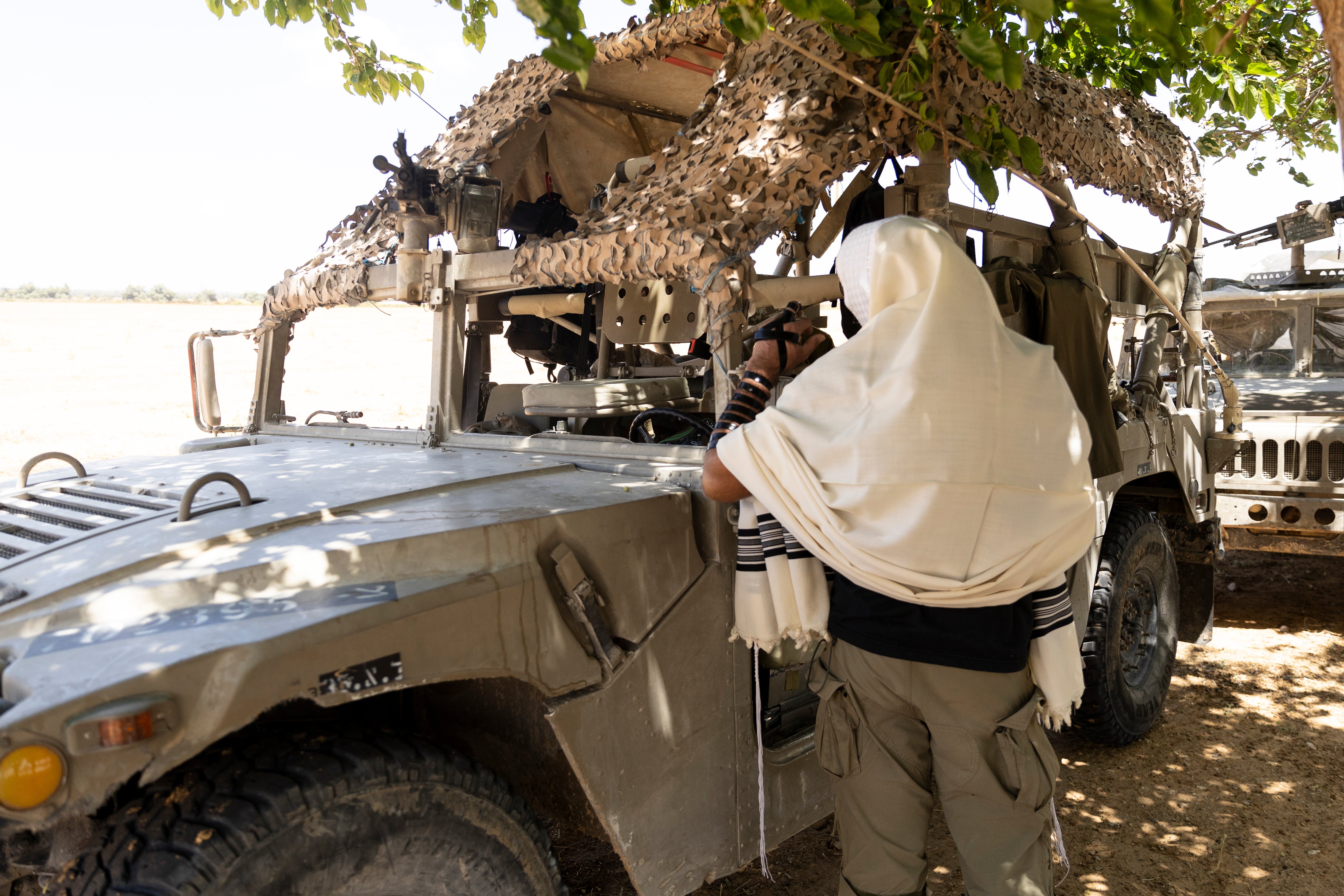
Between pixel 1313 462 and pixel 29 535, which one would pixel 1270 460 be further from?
pixel 29 535

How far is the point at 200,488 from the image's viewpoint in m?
2.00

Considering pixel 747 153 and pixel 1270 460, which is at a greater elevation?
pixel 747 153

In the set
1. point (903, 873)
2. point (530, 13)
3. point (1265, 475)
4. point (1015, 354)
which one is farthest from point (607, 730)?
point (1265, 475)

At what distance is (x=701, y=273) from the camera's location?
235cm

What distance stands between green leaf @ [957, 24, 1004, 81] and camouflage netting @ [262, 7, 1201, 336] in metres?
0.54

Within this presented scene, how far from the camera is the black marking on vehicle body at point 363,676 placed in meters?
1.48

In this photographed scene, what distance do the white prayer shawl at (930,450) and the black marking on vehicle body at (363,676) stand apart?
30.2 inches

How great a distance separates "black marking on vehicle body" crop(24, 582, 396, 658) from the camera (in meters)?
1.45

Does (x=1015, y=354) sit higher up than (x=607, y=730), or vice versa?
(x=1015, y=354)

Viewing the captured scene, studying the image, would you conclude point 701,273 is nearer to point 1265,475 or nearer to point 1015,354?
point 1015,354

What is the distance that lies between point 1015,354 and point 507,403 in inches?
81.7

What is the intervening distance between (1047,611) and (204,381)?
120 inches

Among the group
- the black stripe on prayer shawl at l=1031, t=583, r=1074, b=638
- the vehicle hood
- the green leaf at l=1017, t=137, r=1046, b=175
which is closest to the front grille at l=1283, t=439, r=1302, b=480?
the green leaf at l=1017, t=137, r=1046, b=175

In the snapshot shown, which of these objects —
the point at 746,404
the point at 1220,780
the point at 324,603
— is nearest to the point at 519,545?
the point at 324,603
